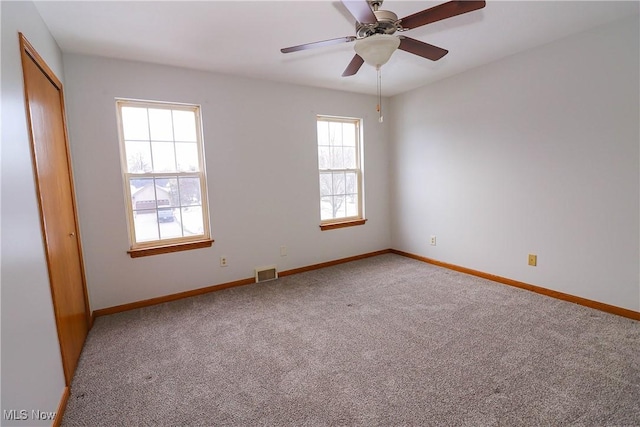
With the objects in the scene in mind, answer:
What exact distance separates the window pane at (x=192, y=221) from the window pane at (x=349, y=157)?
2136 mm

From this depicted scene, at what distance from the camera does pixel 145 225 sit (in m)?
3.18

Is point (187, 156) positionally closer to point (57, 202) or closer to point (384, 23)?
point (57, 202)

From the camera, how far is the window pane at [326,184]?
169 inches

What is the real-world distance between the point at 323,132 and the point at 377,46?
241 centimetres

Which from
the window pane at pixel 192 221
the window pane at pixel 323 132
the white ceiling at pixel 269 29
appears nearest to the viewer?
the white ceiling at pixel 269 29

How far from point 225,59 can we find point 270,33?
28.3 inches

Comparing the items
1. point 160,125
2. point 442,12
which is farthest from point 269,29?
point 160,125

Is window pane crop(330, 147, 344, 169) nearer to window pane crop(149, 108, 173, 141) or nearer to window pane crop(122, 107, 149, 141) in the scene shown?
window pane crop(149, 108, 173, 141)

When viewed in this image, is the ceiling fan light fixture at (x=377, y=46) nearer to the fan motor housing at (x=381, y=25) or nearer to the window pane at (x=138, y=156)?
the fan motor housing at (x=381, y=25)

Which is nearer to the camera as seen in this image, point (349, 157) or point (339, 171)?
point (339, 171)

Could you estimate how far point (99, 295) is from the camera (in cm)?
296

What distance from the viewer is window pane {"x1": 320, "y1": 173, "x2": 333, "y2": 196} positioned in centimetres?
429

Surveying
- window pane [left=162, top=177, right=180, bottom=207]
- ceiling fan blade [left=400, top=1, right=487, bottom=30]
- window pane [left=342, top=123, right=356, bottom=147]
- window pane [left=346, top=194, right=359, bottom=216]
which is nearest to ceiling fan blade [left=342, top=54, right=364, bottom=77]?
ceiling fan blade [left=400, top=1, right=487, bottom=30]

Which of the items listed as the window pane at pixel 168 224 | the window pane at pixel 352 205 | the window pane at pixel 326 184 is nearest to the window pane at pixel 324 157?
the window pane at pixel 326 184
